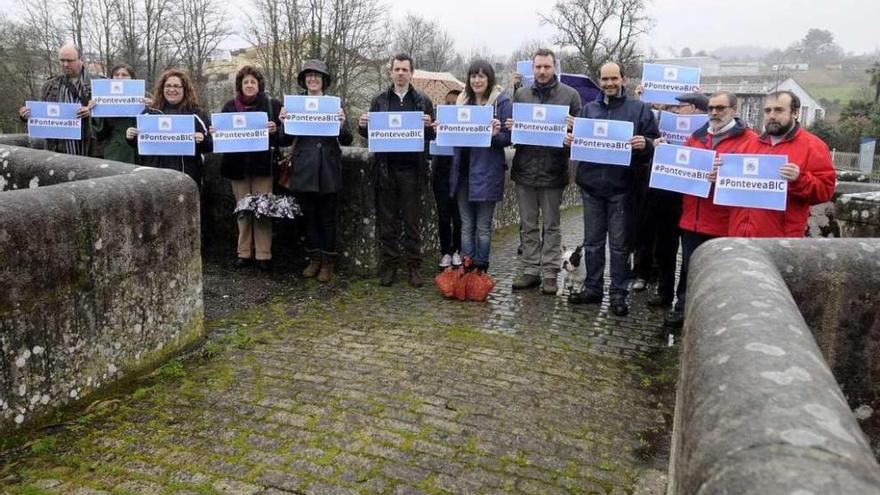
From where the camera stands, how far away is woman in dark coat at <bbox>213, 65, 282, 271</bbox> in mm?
7160

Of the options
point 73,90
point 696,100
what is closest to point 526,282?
point 696,100

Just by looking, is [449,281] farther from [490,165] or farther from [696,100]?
[696,100]

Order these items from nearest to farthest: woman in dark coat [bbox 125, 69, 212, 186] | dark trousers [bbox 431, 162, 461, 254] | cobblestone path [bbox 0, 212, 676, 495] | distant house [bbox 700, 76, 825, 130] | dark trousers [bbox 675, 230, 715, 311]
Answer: cobblestone path [bbox 0, 212, 676, 495] → dark trousers [bbox 675, 230, 715, 311] → woman in dark coat [bbox 125, 69, 212, 186] → dark trousers [bbox 431, 162, 461, 254] → distant house [bbox 700, 76, 825, 130]

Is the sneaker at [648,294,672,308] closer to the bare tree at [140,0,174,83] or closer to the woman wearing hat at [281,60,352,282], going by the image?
the woman wearing hat at [281,60,352,282]

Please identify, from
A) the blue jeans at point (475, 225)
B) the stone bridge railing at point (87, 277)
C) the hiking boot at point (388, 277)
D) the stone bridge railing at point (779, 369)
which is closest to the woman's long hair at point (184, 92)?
the stone bridge railing at point (87, 277)

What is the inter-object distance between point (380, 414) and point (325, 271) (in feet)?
11.2

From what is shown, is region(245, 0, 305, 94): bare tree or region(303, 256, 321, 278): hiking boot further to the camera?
region(245, 0, 305, 94): bare tree

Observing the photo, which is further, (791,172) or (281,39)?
(281,39)

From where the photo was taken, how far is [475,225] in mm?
7332

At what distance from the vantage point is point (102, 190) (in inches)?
168

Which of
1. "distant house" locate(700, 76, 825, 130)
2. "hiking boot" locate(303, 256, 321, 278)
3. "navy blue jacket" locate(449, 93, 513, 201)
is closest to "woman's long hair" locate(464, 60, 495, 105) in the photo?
"navy blue jacket" locate(449, 93, 513, 201)

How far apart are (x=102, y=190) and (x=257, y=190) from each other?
3182 millimetres

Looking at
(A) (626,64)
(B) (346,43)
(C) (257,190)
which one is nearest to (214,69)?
(B) (346,43)

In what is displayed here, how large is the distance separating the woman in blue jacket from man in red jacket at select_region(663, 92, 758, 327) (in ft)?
6.30
